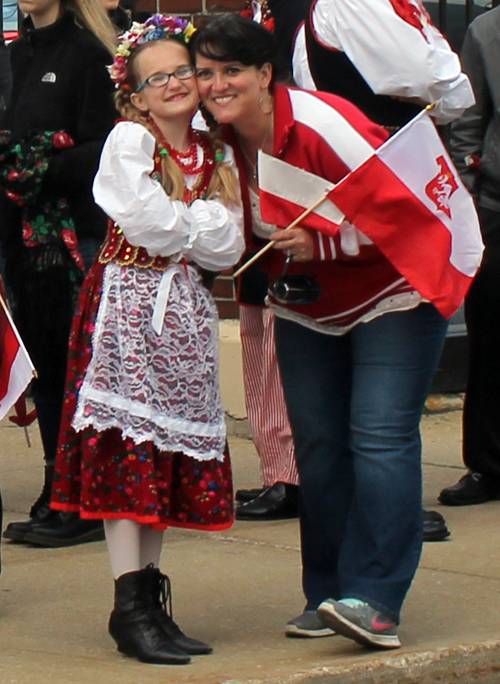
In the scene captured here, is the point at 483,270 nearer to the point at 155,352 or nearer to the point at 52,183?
the point at 52,183

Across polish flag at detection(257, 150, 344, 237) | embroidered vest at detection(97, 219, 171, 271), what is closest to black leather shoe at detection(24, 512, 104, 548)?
embroidered vest at detection(97, 219, 171, 271)

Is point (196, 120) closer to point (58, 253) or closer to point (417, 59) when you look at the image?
point (417, 59)

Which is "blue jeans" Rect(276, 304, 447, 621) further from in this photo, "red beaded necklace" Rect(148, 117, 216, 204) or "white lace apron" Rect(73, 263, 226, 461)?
"red beaded necklace" Rect(148, 117, 216, 204)

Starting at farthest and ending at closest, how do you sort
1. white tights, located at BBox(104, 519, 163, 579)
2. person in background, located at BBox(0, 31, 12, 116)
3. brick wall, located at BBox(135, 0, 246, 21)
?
brick wall, located at BBox(135, 0, 246, 21), person in background, located at BBox(0, 31, 12, 116), white tights, located at BBox(104, 519, 163, 579)

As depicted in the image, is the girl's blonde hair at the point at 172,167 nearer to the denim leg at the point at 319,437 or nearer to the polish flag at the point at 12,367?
the denim leg at the point at 319,437

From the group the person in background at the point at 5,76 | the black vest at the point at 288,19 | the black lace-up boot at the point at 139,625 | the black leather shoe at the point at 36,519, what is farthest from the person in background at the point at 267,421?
the black lace-up boot at the point at 139,625

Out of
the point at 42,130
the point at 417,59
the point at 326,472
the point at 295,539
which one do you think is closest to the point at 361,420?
the point at 326,472

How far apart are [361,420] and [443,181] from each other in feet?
2.13

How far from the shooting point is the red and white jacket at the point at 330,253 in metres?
3.74

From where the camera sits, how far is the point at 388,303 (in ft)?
12.6

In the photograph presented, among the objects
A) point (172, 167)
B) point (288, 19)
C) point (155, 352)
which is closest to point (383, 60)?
point (172, 167)

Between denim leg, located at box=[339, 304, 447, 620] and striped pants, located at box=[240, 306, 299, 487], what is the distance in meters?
1.71

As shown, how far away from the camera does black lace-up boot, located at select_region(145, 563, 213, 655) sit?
12.7 feet

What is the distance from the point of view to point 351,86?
4.30 meters
